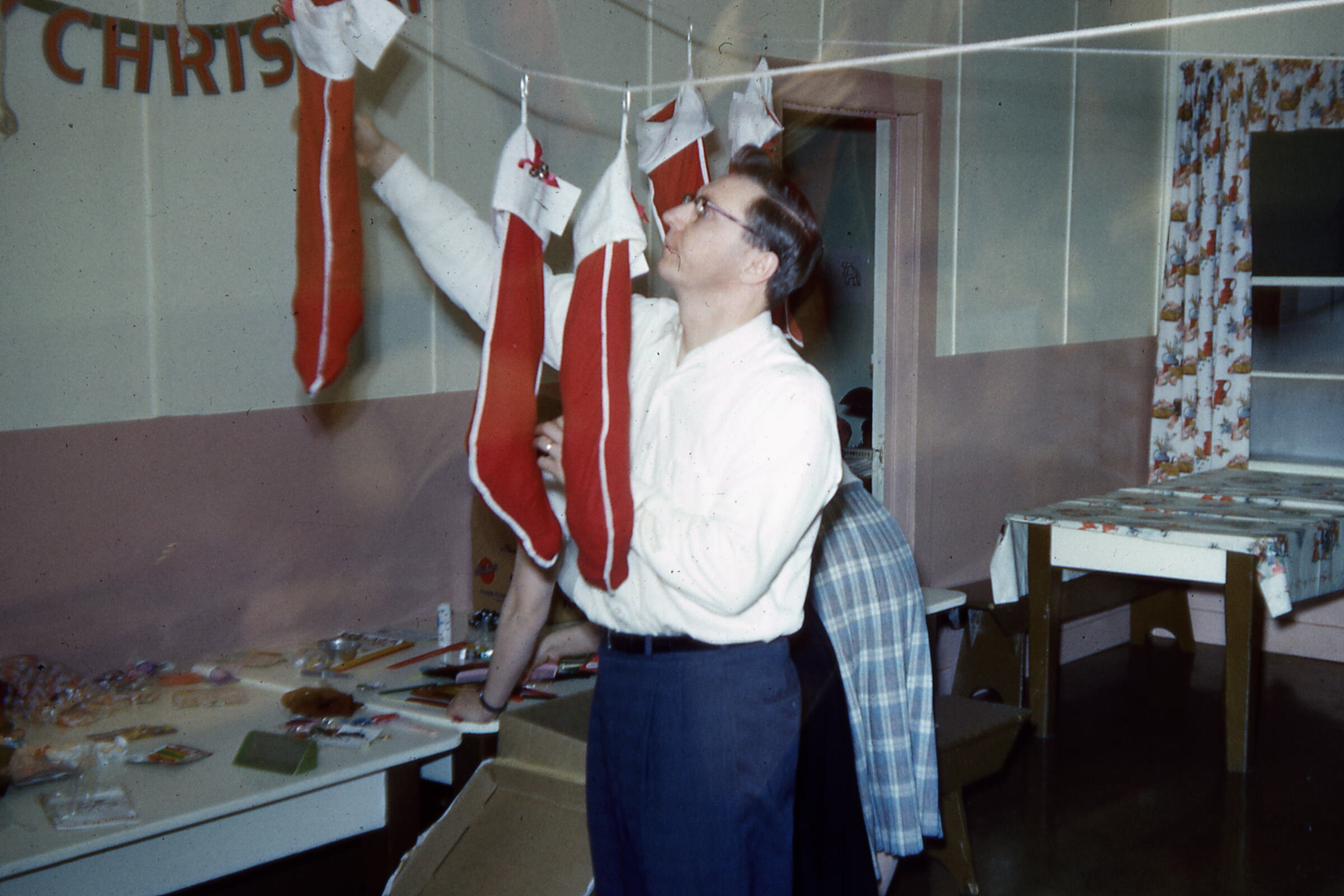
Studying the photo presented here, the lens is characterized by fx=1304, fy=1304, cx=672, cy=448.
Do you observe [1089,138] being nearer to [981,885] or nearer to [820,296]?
[820,296]

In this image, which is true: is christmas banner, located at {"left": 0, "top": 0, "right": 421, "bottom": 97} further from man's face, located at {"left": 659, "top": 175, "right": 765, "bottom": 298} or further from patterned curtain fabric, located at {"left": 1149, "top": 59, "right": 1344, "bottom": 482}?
patterned curtain fabric, located at {"left": 1149, "top": 59, "right": 1344, "bottom": 482}

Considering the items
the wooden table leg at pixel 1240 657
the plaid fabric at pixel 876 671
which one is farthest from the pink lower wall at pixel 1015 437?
the plaid fabric at pixel 876 671

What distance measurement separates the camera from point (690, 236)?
1.83m

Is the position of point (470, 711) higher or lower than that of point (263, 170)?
lower

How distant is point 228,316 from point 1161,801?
9.38ft

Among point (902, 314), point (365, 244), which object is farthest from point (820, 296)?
point (365, 244)

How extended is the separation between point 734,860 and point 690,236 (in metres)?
0.87

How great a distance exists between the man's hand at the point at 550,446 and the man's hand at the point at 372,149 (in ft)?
1.53

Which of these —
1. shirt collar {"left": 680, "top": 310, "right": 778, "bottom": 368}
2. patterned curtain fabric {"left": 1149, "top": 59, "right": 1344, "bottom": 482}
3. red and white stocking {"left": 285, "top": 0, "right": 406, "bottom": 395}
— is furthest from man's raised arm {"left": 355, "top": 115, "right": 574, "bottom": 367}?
patterned curtain fabric {"left": 1149, "top": 59, "right": 1344, "bottom": 482}

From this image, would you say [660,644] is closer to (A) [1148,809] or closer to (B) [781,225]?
(B) [781,225]

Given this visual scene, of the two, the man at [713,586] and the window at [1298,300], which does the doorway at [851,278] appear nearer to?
the window at [1298,300]

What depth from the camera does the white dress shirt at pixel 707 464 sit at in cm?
169

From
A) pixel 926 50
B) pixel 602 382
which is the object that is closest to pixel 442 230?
pixel 602 382

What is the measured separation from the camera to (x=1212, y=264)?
535cm
